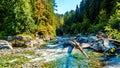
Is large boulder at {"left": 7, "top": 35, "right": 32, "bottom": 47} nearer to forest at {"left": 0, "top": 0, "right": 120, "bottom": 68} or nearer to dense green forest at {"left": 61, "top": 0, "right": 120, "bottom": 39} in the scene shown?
forest at {"left": 0, "top": 0, "right": 120, "bottom": 68}

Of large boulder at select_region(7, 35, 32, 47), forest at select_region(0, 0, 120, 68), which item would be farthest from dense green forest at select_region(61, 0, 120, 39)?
large boulder at select_region(7, 35, 32, 47)

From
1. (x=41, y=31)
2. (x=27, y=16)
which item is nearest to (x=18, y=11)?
(x=27, y=16)

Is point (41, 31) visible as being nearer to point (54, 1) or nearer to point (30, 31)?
point (30, 31)

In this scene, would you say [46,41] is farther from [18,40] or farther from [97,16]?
[97,16]

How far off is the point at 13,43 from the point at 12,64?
57.9ft

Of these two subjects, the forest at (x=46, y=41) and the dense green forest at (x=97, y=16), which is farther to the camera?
the dense green forest at (x=97, y=16)

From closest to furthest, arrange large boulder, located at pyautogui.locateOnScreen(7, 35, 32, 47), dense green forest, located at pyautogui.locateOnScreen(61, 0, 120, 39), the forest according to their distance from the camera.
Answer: the forest → large boulder, located at pyautogui.locateOnScreen(7, 35, 32, 47) → dense green forest, located at pyautogui.locateOnScreen(61, 0, 120, 39)

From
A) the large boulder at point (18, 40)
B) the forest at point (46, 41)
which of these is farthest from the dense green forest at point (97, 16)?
the large boulder at point (18, 40)

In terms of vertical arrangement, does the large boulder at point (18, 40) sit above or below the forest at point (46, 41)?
below

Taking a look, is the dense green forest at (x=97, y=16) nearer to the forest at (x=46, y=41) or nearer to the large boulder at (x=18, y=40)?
the forest at (x=46, y=41)

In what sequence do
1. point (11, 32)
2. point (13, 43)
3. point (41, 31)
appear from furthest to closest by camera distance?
point (41, 31), point (11, 32), point (13, 43)

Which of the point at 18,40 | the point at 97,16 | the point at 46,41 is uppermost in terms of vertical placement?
the point at 97,16

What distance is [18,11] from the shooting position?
41.4m

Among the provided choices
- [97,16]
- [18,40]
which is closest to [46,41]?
[18,40]
